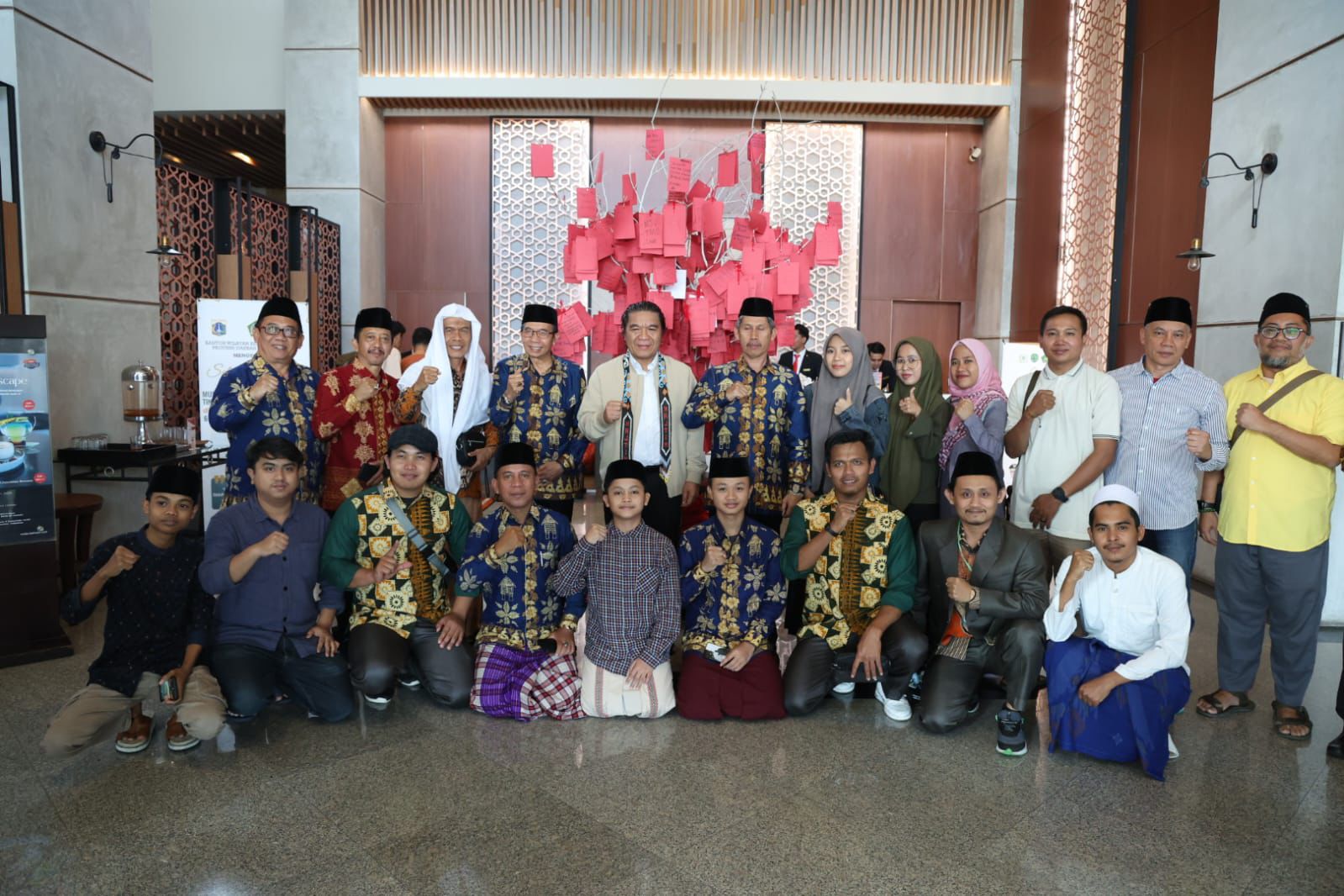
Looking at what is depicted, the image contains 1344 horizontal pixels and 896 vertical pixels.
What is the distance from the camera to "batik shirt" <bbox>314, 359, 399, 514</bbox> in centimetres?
342

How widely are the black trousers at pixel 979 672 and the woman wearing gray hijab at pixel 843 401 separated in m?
0.83

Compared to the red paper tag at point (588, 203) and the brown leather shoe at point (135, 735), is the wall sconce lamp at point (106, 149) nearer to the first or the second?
the red paper tag at point (588, 203)

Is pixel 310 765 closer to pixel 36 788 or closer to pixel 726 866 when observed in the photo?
pixel 36 788

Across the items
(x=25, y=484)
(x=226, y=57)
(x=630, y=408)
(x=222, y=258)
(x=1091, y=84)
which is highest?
(x=226, y=57)

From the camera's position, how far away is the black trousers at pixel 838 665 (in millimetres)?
2971

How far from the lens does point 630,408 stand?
357cm

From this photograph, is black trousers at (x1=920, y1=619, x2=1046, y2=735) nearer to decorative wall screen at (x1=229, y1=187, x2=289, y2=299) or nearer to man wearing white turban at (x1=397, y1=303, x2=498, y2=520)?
man wearing white turban at (x1=397, y1=303, x2=498, y2=520)

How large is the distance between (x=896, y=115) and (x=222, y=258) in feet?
20.6

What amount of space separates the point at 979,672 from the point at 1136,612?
1.76 feet

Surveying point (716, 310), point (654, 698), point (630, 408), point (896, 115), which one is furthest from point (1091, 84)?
point (654, 698)

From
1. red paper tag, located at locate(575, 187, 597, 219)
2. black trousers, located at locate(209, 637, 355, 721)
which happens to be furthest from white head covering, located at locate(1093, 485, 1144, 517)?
red paper tag, located at locate(575, 187, 597, 219)

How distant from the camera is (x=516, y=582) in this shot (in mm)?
3092

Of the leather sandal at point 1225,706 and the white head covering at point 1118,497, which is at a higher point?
the white head covering at point 1118,497

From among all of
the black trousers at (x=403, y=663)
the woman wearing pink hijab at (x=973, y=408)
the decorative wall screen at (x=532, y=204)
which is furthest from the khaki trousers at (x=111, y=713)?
the decorative wall screen at (x=532, y=204)
